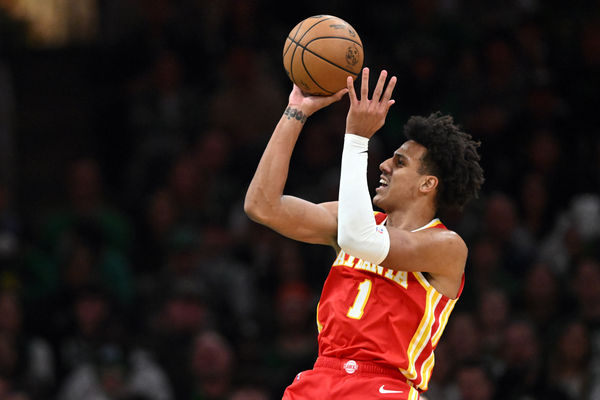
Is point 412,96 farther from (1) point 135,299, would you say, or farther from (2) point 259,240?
(1) point 135,299

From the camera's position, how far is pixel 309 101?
463 cm

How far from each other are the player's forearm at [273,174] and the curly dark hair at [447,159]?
617 millimetres

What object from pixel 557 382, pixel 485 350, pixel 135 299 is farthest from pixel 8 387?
pixel 557 382

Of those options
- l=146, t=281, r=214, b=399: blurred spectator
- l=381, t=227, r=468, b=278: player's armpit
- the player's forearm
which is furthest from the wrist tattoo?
l=146, t=281, r=214, b=399: blurred spectator

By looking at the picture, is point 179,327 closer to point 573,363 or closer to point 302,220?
point 573,363

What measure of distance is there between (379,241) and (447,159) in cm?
63

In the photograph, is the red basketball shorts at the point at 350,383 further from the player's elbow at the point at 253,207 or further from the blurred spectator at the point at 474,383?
the blurred spectator at the point at 474,383

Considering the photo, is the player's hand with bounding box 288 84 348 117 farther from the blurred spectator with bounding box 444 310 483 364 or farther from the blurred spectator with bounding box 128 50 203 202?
the blurred spectator with bounding box 128 50 203 202

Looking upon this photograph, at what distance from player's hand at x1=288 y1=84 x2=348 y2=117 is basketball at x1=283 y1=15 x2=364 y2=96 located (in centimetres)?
2

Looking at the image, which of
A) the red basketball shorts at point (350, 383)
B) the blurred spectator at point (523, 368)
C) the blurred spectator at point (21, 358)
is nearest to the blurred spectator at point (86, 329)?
the blurred spectator at point (21, 358)

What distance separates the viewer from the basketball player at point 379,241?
14.3 feet

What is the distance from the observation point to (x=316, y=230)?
4.74 metres

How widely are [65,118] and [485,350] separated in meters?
5.91

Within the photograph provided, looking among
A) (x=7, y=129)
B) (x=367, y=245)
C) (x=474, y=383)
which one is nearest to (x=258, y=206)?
(x=367, y=245)
